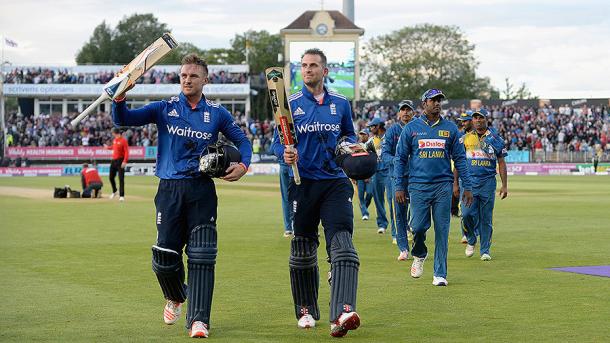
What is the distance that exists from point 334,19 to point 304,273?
82.6 m

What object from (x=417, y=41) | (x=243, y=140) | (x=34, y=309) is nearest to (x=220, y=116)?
(x=243, y=140)

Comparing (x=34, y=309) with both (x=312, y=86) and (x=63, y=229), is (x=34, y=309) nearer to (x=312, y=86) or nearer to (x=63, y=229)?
(x=312, y=86)

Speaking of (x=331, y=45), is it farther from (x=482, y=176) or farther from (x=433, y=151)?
(x=433, y=151)

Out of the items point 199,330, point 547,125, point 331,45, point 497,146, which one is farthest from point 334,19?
point 199,330

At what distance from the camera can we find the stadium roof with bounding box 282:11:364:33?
89625mm

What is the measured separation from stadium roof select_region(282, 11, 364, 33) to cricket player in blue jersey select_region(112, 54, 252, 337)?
80500 mm

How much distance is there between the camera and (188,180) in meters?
8.96

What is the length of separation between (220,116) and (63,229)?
41.6 ft

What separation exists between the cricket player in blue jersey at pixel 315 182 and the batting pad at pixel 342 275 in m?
0.01

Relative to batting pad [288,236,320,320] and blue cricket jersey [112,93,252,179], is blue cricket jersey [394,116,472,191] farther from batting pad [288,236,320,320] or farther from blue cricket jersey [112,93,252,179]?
blue cricket jersey [112,93,252,179]

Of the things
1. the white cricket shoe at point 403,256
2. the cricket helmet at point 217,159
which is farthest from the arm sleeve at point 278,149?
the white cricket shoe at point 403,256

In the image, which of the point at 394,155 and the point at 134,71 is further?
the point at 394,155

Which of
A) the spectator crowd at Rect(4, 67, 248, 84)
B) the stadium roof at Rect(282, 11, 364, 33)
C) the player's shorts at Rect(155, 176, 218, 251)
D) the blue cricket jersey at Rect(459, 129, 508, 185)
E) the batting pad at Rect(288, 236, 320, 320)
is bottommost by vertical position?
the batting pad at Rect(288, 236, 320, 320)

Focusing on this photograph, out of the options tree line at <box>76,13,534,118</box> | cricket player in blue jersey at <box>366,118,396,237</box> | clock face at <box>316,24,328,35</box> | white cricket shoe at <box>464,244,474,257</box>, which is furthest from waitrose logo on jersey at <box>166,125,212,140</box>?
tree line at <box>76,13,534,118</box>
